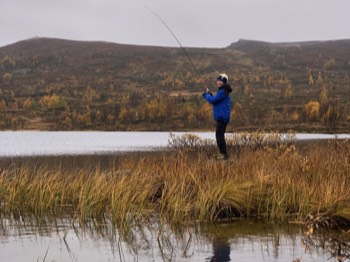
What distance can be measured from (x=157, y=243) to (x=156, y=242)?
→ 0.21ft

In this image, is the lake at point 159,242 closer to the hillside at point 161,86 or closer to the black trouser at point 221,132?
the black trouser at point 221,132

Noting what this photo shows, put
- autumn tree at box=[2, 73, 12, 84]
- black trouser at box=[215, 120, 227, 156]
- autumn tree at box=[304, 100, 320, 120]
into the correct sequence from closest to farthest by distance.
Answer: black trouser at box=[215, 120, 227, 156] < autumn tree at box=[304, 100, 320, 120] < autumn tree at box=[2, 73, 12, 84]

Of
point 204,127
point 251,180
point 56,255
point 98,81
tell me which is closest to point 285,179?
point 251,180

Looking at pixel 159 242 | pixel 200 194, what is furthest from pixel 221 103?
pixel 159 242

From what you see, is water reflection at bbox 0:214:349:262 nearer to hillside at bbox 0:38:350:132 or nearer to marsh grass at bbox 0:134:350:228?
marsh grass at bbox 0:134:350:228

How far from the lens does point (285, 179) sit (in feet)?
36.8

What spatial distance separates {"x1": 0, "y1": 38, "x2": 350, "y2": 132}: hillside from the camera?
8406cm

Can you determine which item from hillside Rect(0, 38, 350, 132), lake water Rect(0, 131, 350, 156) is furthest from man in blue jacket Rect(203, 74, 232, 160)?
hillside Rect(0, 38, 350, 132)

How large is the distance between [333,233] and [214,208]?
2.09m

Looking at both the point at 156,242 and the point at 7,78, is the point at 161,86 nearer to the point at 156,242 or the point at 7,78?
the point at 7,78

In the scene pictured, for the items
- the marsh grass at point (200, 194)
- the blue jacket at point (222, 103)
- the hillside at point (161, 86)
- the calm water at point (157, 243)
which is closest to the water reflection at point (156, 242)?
the calm water at point (157, 243)

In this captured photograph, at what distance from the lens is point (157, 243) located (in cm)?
870

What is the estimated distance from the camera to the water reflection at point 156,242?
7.98 metres

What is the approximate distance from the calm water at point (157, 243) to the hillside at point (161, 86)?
60.3 m
